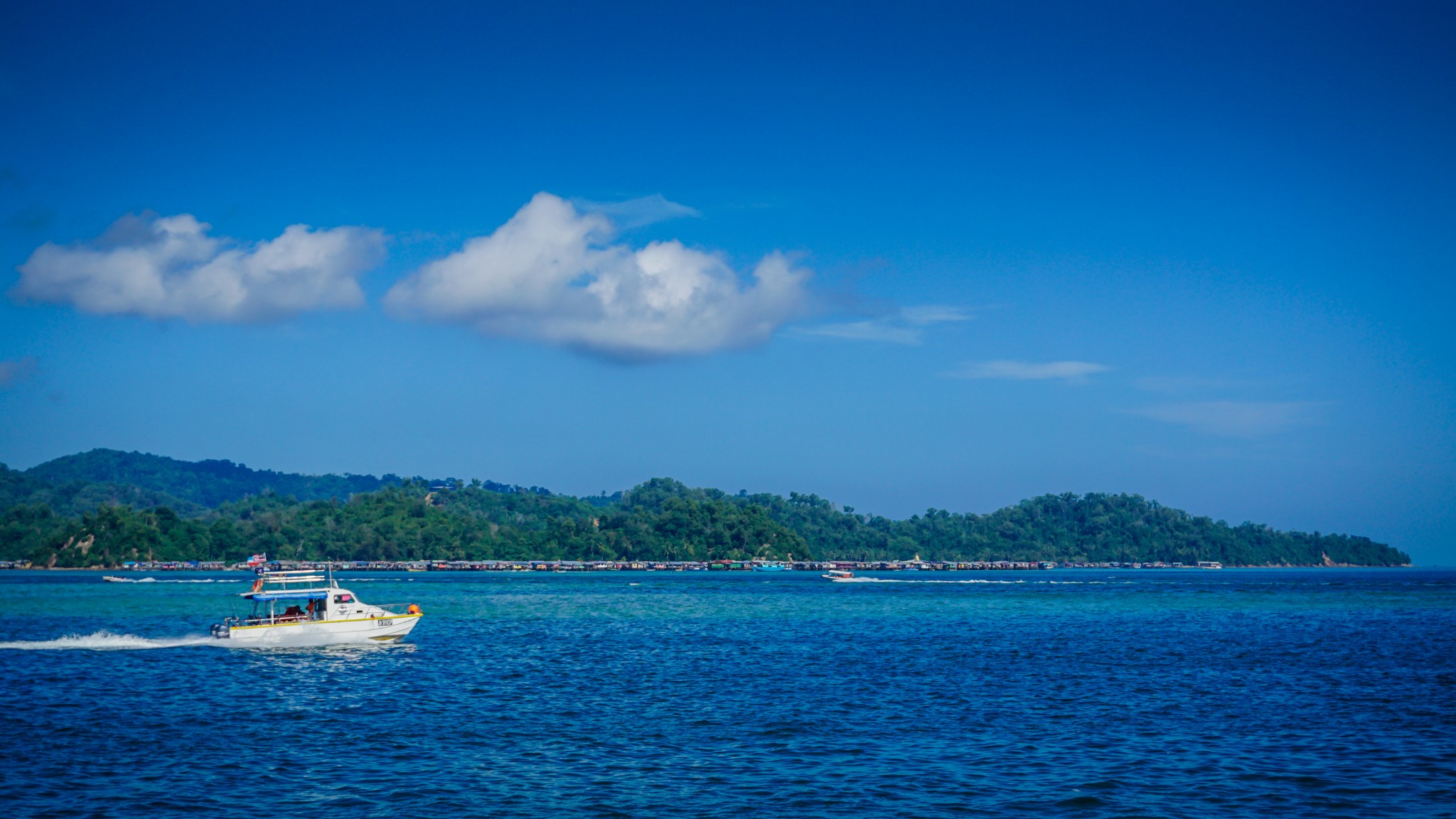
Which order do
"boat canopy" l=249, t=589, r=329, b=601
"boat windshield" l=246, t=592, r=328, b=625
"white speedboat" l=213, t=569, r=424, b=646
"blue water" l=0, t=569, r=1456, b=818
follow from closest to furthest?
"blue water" l=0, t=569, r=1456, b=818, "boat canopy" l=249, t=589, r=329, b=601, "white speedboat" l=213, t=569, r=424, b=646, "boat windshield" l=246, t=592, r=328, b=625

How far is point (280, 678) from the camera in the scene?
51.5 metres

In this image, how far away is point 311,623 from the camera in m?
64.6

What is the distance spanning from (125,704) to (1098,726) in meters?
35.2

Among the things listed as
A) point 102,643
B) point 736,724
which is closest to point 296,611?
point 102,643

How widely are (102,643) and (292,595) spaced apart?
474 inches

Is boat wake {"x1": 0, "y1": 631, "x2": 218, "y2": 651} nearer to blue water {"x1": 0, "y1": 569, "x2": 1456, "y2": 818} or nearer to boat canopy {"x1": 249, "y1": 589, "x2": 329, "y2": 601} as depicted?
blue water {"x1": 0, "y1": 569, "x2": 1456, "y2": 818}

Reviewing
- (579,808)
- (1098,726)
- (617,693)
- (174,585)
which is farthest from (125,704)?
(174,585)

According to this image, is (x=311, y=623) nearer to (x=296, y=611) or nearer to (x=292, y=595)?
(x=296, y=611)

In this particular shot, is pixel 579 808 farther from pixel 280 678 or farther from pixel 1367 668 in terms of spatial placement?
pixel 1367 668

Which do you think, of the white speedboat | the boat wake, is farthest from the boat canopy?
the boat wake

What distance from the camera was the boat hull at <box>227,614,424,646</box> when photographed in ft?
210

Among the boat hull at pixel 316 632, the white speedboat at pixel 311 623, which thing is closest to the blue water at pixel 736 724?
the boat hull at pixel 316 632

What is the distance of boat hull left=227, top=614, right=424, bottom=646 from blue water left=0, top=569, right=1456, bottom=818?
35.4 inches

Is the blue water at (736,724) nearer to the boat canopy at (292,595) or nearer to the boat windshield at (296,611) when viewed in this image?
the boat windshield at (296,611)
